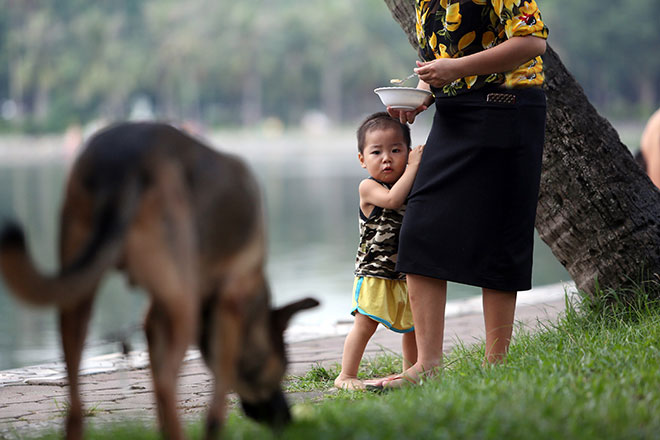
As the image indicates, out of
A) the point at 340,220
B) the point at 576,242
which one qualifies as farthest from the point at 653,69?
the point at 576,242

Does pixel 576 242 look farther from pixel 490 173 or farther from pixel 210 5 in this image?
pixel 210 5

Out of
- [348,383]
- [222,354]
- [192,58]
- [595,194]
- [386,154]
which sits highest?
[192,58]

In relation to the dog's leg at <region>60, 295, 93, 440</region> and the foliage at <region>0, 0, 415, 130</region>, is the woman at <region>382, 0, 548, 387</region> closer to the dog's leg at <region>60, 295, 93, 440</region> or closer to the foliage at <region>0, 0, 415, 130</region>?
the dog's leg at <region>60, 295, 93, 440</region>

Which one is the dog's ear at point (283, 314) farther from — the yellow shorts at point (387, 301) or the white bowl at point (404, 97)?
the yellow shorts at point (387, 301)

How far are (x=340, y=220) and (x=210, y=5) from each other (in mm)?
54810

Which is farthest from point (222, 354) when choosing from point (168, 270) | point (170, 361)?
point (168, 270)

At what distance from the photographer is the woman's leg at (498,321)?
3770 mm

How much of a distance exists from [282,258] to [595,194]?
726cm

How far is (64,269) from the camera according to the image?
2.06 meters

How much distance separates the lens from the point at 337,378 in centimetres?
421

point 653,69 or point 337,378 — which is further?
point 653,69

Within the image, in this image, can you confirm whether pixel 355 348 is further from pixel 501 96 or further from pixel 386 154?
pixel 501 96

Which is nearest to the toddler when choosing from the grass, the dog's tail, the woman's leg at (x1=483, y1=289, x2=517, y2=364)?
the grass

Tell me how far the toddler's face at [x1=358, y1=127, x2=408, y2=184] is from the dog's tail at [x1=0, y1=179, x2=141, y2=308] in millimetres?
2289
